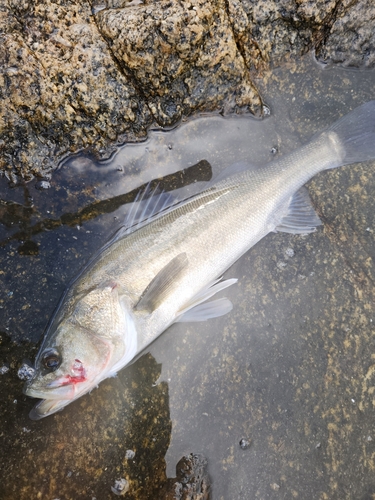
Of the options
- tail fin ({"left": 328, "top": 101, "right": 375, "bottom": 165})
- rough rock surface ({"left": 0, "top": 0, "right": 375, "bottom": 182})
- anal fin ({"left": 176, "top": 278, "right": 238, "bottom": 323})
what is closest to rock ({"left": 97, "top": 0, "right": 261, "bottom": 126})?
rough rock surface ({"left": 0, "top": 0, "right": 375, "bottom": 182})

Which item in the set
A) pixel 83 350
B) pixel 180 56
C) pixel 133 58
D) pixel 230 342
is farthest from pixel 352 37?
pixel 83 350

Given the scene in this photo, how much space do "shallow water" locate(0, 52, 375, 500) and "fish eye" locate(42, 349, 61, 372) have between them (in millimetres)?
Answer: 427

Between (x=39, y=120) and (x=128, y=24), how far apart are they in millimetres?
1021

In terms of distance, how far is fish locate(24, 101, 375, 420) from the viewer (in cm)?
278

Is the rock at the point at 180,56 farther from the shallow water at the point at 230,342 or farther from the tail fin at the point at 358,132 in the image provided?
the tail fin at the point at 358,132

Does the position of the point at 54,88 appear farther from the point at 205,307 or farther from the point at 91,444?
the point at 91,444

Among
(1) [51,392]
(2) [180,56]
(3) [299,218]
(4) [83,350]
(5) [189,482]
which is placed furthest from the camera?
(3) [299,218]

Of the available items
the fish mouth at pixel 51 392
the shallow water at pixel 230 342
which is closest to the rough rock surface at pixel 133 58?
the shallow water at pixel 230 342

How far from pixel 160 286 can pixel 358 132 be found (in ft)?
7.25

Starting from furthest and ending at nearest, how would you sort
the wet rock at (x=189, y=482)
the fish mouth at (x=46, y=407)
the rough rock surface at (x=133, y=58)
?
1. the rough rock surface at (x=133, y=58)
2. the wet rock at (x=189, y=482)
3. the fish mouth at (x=46, y=407)

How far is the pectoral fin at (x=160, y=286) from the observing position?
2.98 m

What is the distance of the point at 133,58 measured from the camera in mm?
3125

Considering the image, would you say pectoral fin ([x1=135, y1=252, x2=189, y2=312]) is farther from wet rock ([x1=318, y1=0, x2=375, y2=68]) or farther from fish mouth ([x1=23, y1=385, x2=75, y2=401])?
wet rock ([x1=318, y1=0, x2=375, y2=68])

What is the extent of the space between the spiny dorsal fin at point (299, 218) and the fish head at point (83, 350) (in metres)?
1.55
